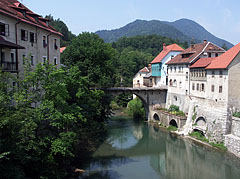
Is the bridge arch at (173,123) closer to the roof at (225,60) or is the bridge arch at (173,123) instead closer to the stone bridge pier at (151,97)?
the stone bridge pier at (151,97)

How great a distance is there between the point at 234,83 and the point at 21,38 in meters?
24.1

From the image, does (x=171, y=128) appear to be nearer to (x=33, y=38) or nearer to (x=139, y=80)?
(x=33, y=38)

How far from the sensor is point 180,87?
42.2 m

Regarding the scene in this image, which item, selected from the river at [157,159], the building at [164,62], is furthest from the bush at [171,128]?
the building at [164,62]

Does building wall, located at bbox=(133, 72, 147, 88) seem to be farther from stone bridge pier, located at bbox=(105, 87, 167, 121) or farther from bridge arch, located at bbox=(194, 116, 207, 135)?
bridge arch, located at bbox=(194, 116, 207, 135)

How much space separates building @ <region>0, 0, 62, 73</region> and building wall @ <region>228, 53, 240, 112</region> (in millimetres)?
21173

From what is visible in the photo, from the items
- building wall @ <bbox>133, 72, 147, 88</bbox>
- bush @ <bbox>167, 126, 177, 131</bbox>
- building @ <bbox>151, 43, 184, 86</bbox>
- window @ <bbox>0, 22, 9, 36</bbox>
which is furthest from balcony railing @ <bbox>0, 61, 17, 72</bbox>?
building wall @ <bbox>133, 72, 147, 88</bbox>

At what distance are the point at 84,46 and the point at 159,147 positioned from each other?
62.5ft

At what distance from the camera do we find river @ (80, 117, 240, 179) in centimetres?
2447

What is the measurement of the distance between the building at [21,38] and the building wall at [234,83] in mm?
21173

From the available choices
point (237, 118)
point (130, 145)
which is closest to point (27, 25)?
point (130, 145)

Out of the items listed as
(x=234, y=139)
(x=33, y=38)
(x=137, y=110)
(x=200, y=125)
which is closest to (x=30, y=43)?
(x=33, y=38)

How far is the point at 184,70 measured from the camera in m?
40.7

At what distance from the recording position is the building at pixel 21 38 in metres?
21.0
